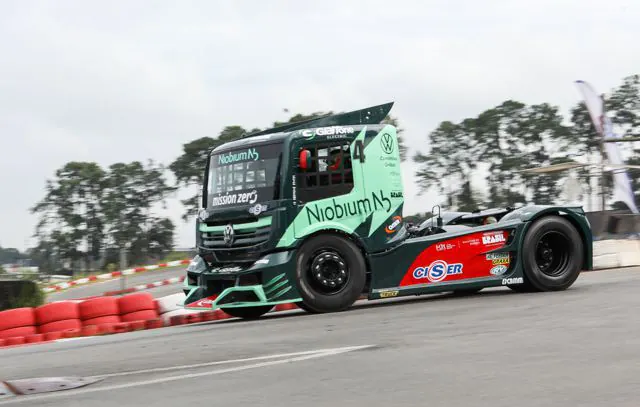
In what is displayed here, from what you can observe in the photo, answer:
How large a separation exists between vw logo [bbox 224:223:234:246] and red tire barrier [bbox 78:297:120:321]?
10.3 feet

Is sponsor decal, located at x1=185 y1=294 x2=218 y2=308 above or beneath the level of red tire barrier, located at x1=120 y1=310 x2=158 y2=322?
above

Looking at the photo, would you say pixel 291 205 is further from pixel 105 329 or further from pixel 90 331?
pixel 90 331

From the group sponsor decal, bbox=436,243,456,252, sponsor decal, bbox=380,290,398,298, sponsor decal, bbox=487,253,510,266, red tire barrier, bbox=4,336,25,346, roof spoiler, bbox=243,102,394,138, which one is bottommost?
red tire barrier, bbox=4,336,25,346

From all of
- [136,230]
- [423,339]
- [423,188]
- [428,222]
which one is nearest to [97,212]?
[136,230]

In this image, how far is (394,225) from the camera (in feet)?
38.2

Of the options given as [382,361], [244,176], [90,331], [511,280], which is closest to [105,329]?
[90,331]

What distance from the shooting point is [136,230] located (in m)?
67.9

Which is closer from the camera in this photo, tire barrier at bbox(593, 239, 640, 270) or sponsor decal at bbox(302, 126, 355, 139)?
sponsor decal at bbox(302, 126, 355, 139)

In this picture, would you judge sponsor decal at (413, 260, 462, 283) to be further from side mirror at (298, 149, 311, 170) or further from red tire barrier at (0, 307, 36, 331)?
red tire barrier at (0, 307, 36, 331)

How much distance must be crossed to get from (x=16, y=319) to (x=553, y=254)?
8305 mm

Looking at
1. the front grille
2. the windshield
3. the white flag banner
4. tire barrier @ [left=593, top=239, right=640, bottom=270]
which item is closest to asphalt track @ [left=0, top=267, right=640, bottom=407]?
the front grille

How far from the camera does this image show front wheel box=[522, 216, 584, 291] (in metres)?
12.0

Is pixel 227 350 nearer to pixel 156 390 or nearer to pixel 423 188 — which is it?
pixel 156 390

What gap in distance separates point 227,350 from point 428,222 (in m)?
5.87
